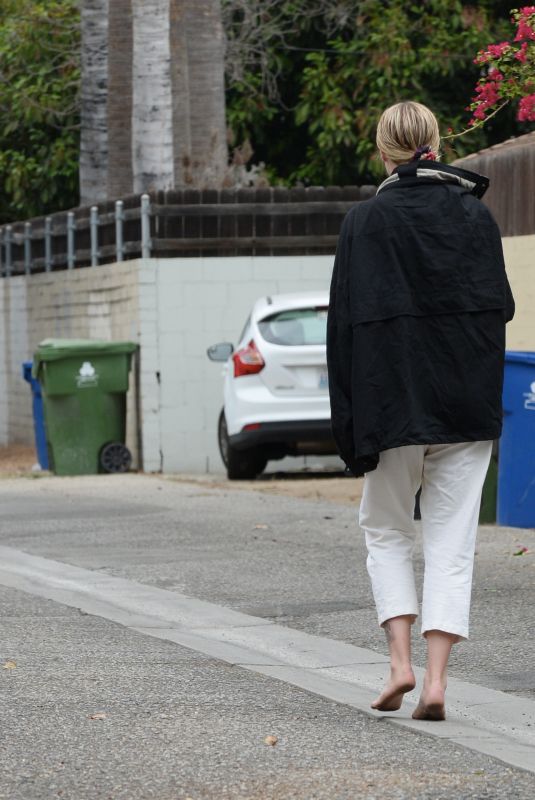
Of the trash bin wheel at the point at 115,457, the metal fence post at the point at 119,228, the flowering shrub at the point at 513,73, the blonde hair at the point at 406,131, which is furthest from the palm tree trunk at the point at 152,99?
the blonde hair at the point at 406,131

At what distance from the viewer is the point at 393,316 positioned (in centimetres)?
498

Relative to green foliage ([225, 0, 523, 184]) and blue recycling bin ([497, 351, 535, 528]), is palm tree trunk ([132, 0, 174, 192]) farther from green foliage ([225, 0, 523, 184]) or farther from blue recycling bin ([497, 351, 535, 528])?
blue recycling bin ([497, 351, 535, 528])

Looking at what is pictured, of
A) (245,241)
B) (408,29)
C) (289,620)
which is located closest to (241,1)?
(408,29)

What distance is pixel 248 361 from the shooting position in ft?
46.0

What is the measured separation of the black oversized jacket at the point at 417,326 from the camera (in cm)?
498

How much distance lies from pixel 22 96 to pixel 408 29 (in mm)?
5907

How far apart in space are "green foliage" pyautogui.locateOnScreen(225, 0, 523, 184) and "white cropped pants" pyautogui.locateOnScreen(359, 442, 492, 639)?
16762 millimetres

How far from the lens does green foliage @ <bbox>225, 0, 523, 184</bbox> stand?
74.5 ft

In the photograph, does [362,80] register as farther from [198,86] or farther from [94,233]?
[94,233]

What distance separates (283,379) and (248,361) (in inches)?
14.1

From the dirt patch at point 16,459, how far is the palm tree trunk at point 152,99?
10.8 ft

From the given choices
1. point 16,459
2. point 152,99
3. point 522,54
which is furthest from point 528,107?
point 16,459

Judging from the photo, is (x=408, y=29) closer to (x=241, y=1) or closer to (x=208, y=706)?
(x=241, y=1)

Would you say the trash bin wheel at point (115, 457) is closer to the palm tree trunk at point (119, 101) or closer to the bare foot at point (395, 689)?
the palm tree trunk at point (119, 101)
